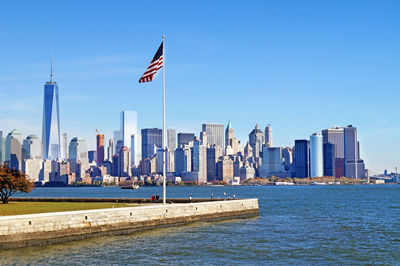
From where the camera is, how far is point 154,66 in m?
47.4

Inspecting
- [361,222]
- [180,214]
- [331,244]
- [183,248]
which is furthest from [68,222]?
[361,222]

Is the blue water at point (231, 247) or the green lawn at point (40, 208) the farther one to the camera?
the green lawn at point (40, 208)

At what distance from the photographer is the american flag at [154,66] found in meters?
47.2

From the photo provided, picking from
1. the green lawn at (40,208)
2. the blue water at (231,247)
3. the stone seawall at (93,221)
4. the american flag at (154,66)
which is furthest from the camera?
the american flag at (154,66)

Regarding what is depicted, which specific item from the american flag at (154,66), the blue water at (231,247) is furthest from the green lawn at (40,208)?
the american flag at (154,66)

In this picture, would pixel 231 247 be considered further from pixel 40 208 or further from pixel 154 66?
pixel 40 208

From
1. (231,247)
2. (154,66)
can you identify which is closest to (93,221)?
(231,247)

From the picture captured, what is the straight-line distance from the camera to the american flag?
4716cm

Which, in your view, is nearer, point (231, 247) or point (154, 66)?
point (231, 247)

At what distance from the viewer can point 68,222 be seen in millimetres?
39125

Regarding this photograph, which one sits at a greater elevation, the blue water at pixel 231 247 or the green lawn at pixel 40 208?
the green lawn at pixel 40 208

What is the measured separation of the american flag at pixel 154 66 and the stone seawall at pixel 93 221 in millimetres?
11607

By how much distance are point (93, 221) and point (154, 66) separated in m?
15.0

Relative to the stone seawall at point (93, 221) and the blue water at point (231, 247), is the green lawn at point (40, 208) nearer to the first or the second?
the stone seawall at point (93, 221)
